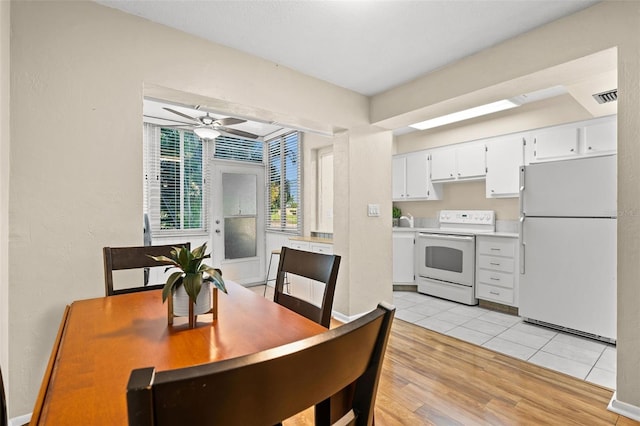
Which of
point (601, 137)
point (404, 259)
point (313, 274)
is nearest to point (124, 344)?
point (313, 274)

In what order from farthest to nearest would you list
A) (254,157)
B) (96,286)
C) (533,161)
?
1. (254,157)
2. (533,161)
3. (96,286)

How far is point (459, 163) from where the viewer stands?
4.45 meters

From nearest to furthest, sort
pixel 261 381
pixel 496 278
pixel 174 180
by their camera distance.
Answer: pixel 261 381
pixel 496 278
pixel 174 180

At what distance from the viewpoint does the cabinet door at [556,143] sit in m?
3.48

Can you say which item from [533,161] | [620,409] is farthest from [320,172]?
[620,409]

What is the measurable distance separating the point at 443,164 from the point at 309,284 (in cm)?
256

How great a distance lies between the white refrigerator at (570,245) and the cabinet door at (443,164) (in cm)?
120

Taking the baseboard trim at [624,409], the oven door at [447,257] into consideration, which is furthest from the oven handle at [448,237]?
the baseboard trim at [624,409]

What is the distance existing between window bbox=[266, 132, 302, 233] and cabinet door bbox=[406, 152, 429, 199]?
1728 mm

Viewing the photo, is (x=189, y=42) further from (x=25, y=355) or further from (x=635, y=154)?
(x=635, y=154)

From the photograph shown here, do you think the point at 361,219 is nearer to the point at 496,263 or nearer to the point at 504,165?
the point at 496,263

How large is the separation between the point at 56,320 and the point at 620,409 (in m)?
3.28

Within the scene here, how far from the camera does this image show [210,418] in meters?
0.39

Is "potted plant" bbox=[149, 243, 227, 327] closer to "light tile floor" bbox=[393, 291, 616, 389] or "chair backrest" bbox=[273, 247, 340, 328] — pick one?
"chair backrest" bbox=[273, 247, 340, 328]
